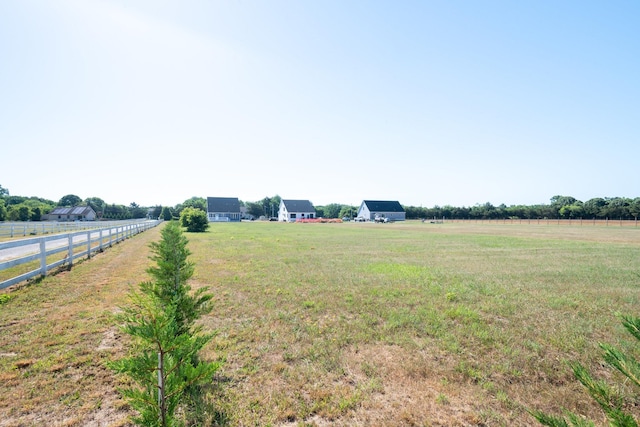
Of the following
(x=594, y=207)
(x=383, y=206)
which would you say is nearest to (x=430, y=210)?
(x=383, y=206)

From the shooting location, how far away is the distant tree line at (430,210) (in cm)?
6469

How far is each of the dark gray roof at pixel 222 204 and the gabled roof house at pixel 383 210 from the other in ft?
124

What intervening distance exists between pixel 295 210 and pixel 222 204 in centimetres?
2110

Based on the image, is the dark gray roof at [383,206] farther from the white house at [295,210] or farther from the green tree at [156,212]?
the green tree at [156,212]

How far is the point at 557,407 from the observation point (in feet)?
11.1

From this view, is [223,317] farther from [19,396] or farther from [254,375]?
[19,396]

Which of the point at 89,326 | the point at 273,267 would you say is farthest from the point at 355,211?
the point at 89,326

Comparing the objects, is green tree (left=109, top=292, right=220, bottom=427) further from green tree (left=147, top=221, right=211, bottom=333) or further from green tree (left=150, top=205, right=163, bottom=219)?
green tree (left=150, top=205, right=163, bottom=219)

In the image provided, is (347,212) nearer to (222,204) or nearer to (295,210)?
(295,210)

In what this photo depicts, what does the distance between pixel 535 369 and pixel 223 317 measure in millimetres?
5427

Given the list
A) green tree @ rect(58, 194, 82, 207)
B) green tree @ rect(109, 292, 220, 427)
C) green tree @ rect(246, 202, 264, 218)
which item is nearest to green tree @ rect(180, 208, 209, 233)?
green tree @ rect(109, 292, 220, 427)

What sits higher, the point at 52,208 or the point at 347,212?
the point at 52,208

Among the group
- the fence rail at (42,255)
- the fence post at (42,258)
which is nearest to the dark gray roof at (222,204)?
the fence rail at (42,255)

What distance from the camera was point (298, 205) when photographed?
90.2m
